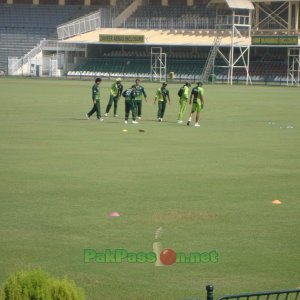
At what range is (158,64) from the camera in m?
80.7

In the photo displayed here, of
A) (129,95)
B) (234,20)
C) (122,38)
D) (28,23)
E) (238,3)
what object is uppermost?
(238,3)

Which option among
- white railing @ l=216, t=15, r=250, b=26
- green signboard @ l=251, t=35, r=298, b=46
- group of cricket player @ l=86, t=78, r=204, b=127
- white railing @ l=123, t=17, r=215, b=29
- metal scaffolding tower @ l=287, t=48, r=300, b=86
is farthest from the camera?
white railing @ l=123, t=17, r=215, b=29

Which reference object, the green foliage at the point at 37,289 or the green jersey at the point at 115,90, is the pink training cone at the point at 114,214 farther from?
the green jersey at the point at 115,90

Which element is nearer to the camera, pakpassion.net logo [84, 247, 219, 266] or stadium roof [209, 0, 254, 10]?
pakpassion.net logo [84, 247, 219, 266]

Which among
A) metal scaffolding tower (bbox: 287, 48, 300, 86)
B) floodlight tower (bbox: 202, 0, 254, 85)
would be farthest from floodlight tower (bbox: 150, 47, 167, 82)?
metal scaffolding tower (bbox: 287, 48, 300, 86)

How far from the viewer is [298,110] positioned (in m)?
44.1

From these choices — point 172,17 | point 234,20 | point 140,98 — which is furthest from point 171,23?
point 140,98

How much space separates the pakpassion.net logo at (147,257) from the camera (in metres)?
11.8

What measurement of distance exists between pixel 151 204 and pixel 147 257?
4.04m

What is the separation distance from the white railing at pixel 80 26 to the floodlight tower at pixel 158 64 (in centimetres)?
576

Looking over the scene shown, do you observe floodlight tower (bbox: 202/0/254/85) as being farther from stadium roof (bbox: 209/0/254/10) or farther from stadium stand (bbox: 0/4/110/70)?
stadium stand (bbox: 0/4/110/70)

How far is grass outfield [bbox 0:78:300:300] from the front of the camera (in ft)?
36.8

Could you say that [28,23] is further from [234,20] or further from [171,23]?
[234,20]

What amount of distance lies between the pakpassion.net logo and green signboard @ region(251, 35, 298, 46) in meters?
61.3
